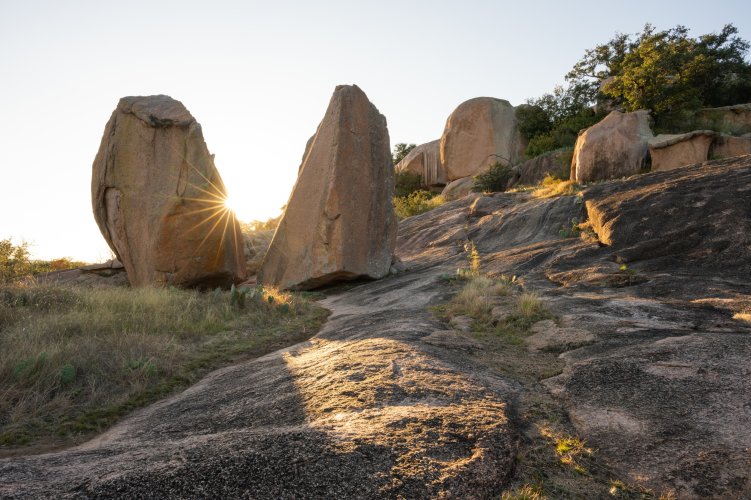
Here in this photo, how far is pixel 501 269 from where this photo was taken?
9.52 m

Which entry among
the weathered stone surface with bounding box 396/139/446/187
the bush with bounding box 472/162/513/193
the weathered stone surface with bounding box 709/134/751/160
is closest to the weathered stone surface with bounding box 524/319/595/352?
the weathered stone surface with bounding box 709/134/751/160

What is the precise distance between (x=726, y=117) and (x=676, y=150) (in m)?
6.55

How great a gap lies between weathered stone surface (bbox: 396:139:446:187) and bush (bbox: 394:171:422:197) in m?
0.38

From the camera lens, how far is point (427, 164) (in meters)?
32.7

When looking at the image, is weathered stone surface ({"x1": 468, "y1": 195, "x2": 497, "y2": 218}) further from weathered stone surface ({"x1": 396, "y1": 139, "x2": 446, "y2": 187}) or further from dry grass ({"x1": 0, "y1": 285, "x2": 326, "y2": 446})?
weathered stone surface ({"x1": 396, "y1": 139, "x2": 446, "y2": 187})

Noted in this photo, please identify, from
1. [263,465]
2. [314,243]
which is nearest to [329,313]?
[314,243]

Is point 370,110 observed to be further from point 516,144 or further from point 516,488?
point 516,144

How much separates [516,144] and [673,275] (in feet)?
79.0

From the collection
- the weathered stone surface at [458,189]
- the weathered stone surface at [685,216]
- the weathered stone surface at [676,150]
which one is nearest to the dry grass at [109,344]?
the weathered stone surface at [685,216]

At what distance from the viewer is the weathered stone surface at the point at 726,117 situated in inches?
797

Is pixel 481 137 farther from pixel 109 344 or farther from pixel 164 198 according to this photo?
pixel 109 344

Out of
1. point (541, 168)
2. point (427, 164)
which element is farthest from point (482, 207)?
point (427, 164)

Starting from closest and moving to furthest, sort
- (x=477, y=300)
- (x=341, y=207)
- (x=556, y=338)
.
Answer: (x=556, y=338) < (x=477, y=300) < (x=341, y=207)

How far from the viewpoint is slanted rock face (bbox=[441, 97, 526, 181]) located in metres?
29.4
